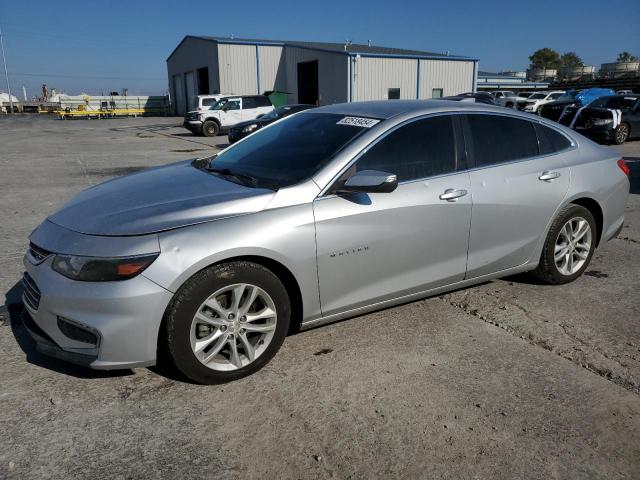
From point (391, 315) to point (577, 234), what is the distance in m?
1.83

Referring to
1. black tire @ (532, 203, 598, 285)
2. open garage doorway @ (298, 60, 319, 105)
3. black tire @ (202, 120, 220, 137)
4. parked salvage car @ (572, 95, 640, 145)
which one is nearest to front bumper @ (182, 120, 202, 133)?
black tire @ (202, 120, 220, 137)

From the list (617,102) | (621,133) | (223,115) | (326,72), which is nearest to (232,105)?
(223,115)

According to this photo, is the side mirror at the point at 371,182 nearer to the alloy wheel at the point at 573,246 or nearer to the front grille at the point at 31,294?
the front grille at the point at 31,294

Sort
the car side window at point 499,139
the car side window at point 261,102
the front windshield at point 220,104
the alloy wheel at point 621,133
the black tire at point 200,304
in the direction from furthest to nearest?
the car side window at point 261,102
the front windshield at point 220,104
the alloy wheel at point 621,133
the car side window at point 499,139
the black tire at point 200,304

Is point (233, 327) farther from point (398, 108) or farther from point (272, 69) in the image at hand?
point (272, 69)

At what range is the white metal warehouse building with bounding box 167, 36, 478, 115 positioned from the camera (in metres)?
32.2

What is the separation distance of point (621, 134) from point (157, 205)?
18.4 meters

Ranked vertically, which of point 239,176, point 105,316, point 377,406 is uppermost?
point 239,176

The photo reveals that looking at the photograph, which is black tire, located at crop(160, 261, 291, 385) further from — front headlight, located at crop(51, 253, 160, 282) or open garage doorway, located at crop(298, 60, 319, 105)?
open garage doorway, located at crop(298, 60, 319, 105)

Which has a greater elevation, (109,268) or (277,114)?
(277,114)

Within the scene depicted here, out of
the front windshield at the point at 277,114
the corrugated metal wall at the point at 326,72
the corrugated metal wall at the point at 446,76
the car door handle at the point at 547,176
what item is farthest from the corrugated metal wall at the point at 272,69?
the car door handle at the point at 547,176

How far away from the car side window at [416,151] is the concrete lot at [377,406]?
3.65 ft

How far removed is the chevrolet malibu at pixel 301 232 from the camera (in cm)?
271

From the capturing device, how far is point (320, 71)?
34562mm
